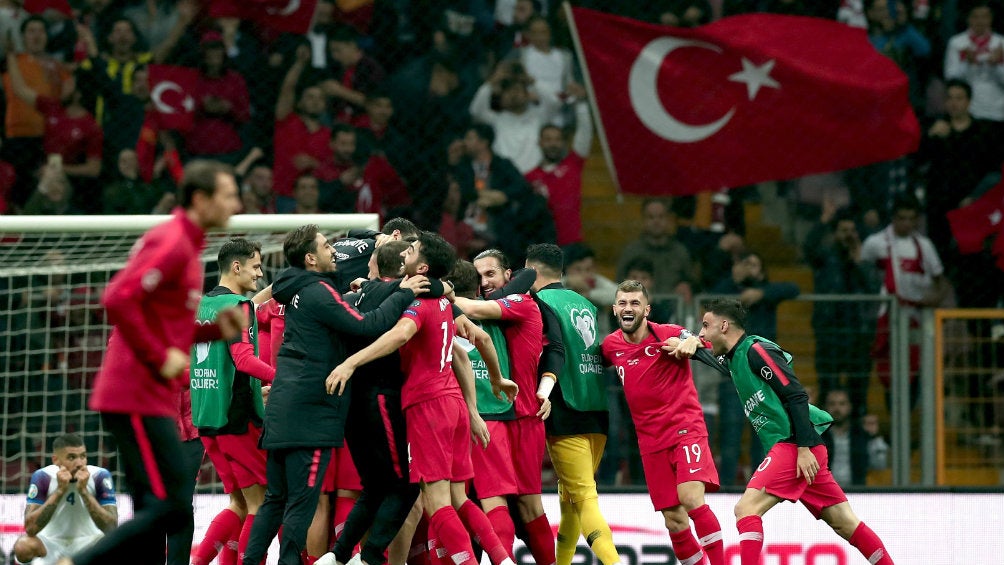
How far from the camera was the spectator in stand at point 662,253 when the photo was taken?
34.0 feet

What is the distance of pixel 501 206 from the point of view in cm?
1078

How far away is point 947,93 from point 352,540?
22.8 feet

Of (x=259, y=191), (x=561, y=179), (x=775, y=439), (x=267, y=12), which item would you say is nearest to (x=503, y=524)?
(x=775, y=439)

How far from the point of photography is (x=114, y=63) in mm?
11281

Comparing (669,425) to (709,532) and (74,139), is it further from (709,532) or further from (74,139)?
(74,139)

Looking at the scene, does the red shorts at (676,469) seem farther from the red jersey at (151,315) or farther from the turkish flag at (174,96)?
the turkish flag at (174,96)

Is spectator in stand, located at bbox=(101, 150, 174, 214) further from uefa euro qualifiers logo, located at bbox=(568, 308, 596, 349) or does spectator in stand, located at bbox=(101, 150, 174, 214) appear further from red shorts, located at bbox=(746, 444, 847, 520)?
red shorts, located at bbox=(746, 444, 847, 520)

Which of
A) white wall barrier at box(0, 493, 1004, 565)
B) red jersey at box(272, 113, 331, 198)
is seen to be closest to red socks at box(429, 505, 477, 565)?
white wall barrier at box(0, 493, 1004, 565)

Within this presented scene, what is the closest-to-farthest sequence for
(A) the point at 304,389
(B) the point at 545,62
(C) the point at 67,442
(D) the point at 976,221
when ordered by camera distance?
(A) the point at 304,389, (C) the point at 67,442, (D) the point at 976,221, (B) the point at 545,62

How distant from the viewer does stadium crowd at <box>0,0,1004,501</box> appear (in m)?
10.7

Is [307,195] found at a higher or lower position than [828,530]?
higher

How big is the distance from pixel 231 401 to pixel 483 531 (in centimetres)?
149

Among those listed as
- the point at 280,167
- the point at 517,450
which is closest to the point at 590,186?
the point at 280,167

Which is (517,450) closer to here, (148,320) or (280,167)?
(148,320)
